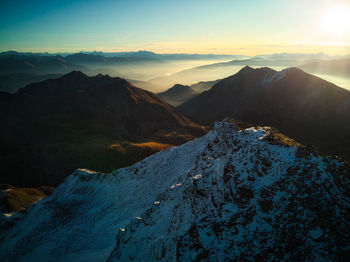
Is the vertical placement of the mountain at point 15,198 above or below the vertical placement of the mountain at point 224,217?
below

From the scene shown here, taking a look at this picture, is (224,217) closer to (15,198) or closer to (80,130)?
(15,198)

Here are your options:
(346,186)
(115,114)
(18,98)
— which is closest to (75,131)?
(115,114)

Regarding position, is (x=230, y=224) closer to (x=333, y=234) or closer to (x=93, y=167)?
(x=333, y=234)

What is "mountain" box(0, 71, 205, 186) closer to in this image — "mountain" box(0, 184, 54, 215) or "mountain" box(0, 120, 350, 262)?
"mountain" box(0, 184, 54, 215)

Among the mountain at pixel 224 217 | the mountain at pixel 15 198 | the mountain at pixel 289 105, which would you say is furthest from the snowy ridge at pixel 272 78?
the mountain at pixel 15 198

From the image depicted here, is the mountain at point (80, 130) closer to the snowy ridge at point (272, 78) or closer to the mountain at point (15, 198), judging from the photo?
the mountain at point (15, 198)

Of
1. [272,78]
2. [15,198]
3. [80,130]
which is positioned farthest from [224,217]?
[272,78]
